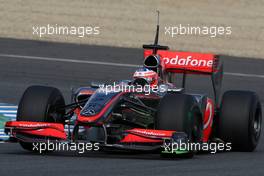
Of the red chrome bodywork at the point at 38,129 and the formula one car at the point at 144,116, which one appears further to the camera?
the red chrome bodywork at the point at 38,129

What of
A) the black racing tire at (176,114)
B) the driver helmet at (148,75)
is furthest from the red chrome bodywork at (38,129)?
the driver helmet at (148,75)

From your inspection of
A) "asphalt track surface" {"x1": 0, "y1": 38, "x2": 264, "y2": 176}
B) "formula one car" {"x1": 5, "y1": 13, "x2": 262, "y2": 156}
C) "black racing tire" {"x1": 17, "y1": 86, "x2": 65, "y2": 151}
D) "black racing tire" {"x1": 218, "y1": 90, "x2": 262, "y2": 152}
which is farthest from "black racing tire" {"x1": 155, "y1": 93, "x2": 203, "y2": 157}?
"black racing tire" {"x1": 17, "y1": 86, "x2": 65, "y2": 151}

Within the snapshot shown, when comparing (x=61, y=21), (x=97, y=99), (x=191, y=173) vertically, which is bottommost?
(x=191, y=173)

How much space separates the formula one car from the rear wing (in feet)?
0.05

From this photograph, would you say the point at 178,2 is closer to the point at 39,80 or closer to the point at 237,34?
the point at 237,34

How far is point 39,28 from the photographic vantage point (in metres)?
25.2

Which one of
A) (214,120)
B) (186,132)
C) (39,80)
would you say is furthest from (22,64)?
(186,132)

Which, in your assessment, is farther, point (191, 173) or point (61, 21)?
point (61, 21)

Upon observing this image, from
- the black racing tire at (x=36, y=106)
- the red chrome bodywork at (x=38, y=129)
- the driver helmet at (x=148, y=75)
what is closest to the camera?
the red chrome bodywork at (x=38, y=129)

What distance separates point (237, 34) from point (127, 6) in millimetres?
2870

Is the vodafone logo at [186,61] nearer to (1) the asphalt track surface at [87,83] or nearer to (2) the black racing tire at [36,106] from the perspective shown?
(1) the asphalt track surface at [87,83]

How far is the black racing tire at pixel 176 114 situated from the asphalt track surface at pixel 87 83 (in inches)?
15.8

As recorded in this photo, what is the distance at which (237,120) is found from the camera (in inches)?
514

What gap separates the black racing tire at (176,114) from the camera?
1187 cm
